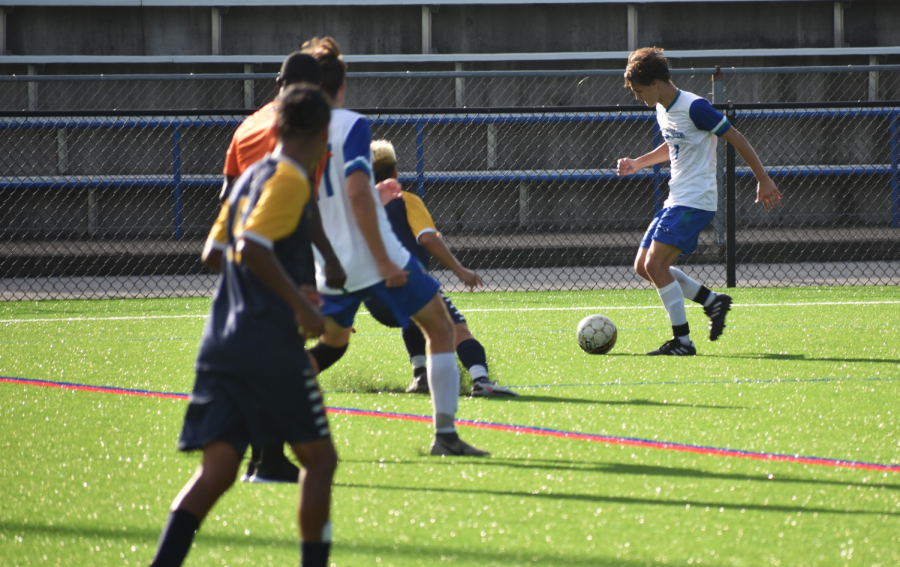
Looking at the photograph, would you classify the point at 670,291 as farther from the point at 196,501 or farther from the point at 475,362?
the point at 196,501

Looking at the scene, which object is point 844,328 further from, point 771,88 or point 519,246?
point 771,88

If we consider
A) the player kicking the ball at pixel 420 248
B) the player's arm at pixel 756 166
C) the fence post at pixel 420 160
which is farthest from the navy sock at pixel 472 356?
the fence post at pixel 420 160

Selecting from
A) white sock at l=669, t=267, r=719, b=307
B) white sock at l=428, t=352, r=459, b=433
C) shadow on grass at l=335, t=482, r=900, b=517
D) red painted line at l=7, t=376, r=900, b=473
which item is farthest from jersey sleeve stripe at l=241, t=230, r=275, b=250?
white sock at l=669, t=267, r=719, b=307

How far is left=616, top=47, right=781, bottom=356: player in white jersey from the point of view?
20.4 feet

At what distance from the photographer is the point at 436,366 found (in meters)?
3.76

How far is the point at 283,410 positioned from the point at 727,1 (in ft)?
48.6

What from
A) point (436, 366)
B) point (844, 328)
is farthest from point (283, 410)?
point (844, 328)

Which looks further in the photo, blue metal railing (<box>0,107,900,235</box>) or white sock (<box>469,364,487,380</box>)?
blue metal railing (<box>0,107,900,235</box>)

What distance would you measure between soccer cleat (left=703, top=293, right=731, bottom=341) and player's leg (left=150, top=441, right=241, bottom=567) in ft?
15.8

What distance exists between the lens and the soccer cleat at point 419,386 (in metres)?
5.27

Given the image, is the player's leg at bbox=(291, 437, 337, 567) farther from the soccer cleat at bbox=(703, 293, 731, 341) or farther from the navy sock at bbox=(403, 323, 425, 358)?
the soccer cleat at bbox=(703, 293, 731, 341)

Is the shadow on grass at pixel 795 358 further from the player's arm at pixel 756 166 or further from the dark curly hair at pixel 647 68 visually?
the dark curly hair at pixel 647 68

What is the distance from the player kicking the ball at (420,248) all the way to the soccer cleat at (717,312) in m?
2.01

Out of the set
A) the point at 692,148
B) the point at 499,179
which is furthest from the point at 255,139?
the point at 499,179
